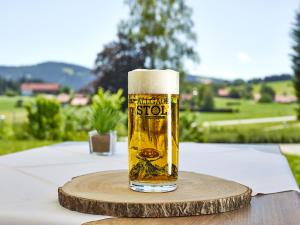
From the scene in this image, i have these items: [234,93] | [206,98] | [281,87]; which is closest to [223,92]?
[234,93]

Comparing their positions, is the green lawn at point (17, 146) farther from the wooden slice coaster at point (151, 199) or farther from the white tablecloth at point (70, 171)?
the wooden slice coaster at point (151, 199)

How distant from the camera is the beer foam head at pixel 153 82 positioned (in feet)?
4.00

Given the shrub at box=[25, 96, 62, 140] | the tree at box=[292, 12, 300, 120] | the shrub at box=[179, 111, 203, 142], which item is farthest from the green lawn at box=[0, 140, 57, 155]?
the tree at box=[292, 12, 300, 120]

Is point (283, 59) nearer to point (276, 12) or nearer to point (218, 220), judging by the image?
point (276, 12)

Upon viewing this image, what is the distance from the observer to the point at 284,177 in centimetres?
172

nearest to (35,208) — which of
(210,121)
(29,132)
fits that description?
(29,132)

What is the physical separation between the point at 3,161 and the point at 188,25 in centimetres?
1176

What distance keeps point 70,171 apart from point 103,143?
600mm

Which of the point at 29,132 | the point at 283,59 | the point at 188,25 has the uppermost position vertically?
the point at 188,25

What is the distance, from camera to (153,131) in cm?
120

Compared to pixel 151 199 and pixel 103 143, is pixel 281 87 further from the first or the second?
pixel 151 199

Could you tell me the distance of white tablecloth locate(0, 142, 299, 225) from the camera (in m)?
1.15

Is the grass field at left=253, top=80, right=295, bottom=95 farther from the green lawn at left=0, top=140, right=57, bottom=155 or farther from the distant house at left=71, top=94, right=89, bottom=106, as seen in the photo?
the green lawn at left=0, top=140, right=57, bottom=155

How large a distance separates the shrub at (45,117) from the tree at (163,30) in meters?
5.56
